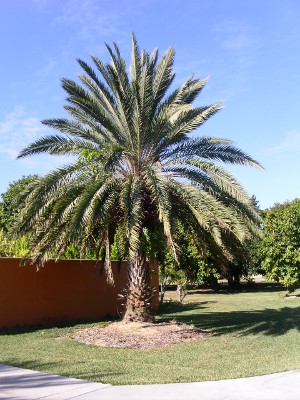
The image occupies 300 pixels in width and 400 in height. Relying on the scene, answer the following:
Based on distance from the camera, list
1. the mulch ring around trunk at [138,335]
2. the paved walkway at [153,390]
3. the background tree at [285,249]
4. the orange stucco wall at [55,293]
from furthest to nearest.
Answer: the background tree at [285,249], the orange stucco wall at [55,293], the mulch ring around trunk at [138,335], the paved walkway at [153,390]

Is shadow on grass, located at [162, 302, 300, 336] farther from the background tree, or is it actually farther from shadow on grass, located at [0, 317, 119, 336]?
the background tree

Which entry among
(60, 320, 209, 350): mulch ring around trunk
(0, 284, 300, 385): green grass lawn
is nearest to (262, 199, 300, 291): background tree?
(0, 284, 300, 385): green grass lawn

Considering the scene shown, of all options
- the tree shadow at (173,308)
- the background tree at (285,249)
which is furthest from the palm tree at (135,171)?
the background tree at (285,249)

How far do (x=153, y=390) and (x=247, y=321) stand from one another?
9752 millimetres

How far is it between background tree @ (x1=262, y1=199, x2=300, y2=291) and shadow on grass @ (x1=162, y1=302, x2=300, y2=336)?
748 cm

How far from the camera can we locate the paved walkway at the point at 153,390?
6.33m

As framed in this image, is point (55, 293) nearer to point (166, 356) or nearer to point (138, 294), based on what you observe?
point (138, 294)

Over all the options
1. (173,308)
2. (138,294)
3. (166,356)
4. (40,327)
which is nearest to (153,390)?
(166,356)

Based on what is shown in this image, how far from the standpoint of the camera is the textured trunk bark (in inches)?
494

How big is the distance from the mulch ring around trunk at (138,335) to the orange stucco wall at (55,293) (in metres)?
2.12

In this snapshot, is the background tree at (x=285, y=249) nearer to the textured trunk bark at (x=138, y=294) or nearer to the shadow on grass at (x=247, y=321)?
the shadow on grass at (x=247, y=321)

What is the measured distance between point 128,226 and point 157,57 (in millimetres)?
5302

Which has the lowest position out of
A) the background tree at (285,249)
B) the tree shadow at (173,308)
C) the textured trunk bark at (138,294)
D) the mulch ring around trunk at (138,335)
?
the mulch ring around trunk at (138,335)

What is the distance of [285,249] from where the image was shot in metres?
28.0
